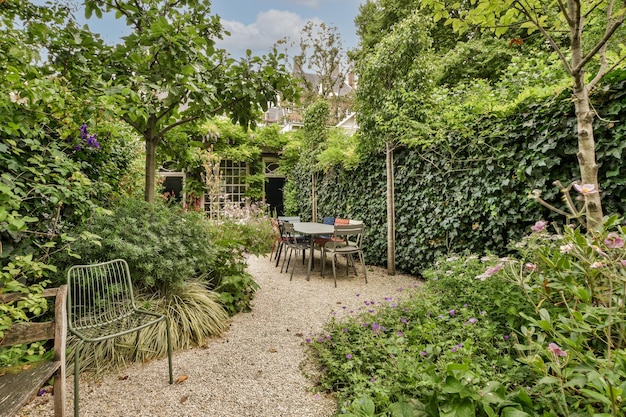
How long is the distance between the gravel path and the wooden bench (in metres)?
0.52

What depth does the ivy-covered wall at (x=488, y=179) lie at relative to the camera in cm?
247

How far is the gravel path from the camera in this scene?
1.93 metres

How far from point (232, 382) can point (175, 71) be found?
250 centimetres

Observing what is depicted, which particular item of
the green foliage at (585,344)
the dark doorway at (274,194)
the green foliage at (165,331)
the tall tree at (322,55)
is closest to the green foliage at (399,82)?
the green foliage at (585,344)

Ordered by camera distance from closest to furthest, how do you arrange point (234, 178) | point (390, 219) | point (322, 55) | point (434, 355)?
point (434, 355)
point (390, 219)
point (234, 178)
point (322, 55)

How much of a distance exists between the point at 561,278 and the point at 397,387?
1.06m

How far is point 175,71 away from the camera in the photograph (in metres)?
2.46

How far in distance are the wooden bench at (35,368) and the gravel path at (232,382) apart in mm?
516

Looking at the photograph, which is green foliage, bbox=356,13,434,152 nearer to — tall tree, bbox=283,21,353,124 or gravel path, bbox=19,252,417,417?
gravel path, bbox=19,252,417,417

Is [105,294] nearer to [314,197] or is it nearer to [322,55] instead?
[314,197]

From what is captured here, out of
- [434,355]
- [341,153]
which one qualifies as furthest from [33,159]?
[341,153]

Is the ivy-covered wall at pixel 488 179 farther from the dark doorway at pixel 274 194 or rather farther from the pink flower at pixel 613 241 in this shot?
the dark doorway at pixel 274 194

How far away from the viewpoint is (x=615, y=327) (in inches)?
56.4

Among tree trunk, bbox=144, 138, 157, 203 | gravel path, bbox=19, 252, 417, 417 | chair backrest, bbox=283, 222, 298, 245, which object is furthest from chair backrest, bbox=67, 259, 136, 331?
chair backrest, bbox=283, 222, 298, 245
